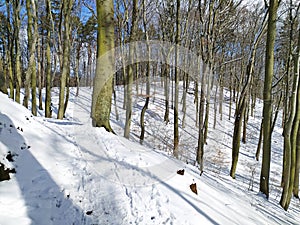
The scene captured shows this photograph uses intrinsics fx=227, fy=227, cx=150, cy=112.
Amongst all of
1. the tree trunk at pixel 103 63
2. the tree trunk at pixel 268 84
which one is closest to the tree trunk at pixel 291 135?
the tree trunk at pixel 268 84

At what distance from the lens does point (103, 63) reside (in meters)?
5.32

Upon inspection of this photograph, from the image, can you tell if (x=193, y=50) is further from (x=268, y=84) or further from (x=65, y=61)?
(x=268, y=84)

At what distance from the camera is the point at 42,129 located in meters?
4.73

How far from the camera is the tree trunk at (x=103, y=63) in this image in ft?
17.4

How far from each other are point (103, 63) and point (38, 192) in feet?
10.6

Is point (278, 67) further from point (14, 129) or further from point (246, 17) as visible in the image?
point (14, 129)

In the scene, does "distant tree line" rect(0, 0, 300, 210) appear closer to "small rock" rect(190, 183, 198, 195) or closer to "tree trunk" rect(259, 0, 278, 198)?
"tree trunk" rect(259, 0, 278, 198)

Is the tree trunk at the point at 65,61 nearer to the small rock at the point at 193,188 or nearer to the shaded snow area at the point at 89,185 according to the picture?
the shaded snow area at the point at 89,185

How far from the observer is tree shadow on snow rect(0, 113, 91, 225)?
273cm

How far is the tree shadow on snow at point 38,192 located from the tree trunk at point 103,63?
6.28 ft

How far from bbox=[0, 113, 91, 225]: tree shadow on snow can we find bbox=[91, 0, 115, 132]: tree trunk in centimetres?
191

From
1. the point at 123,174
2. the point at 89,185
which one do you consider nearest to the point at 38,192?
the point at 89,185

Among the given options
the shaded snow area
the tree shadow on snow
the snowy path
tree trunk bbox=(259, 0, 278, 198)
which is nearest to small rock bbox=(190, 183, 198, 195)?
the shaded snow area

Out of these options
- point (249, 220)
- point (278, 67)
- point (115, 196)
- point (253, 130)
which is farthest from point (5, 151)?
point (253, 130)
